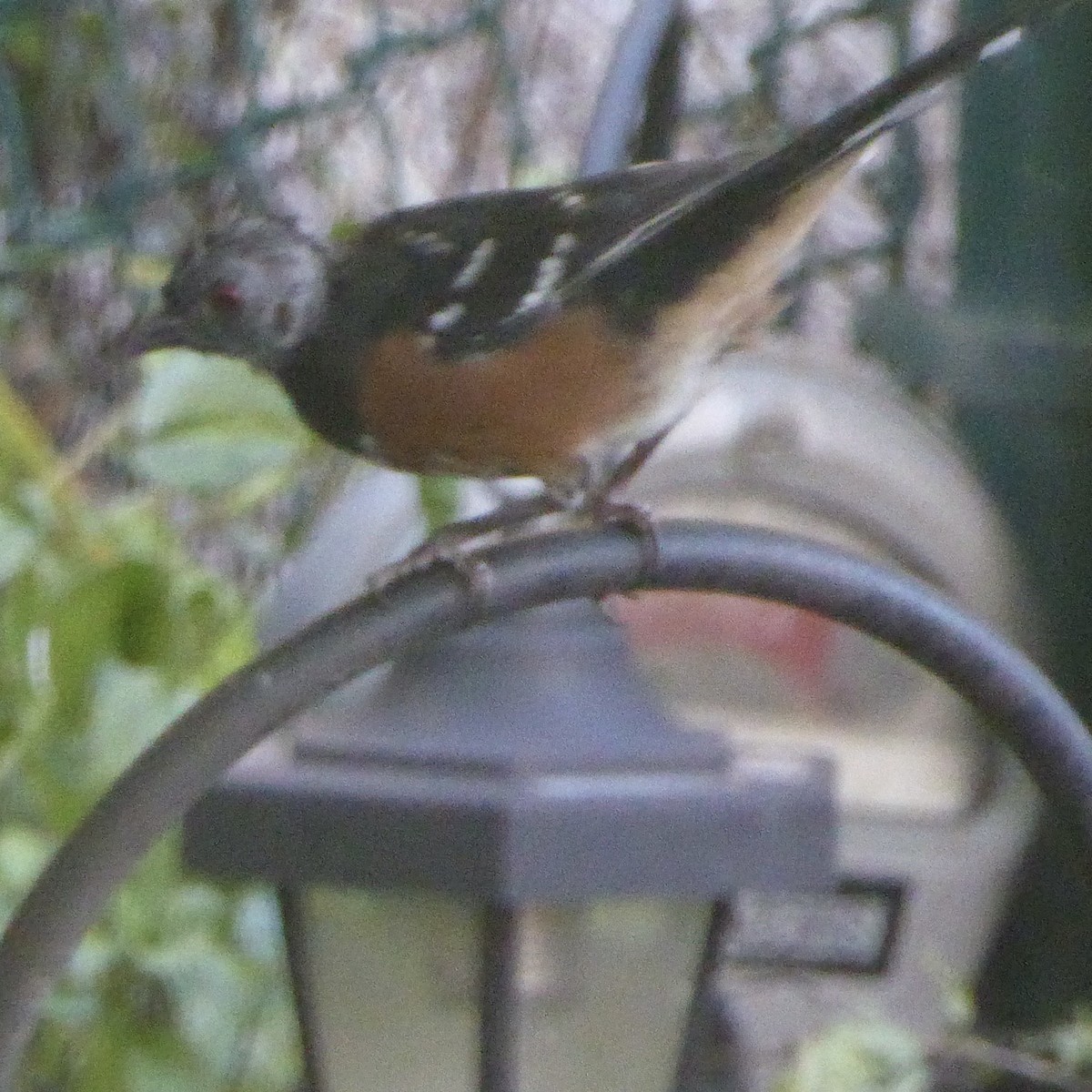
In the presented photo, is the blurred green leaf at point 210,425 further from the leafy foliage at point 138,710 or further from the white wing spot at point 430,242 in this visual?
the white wing spot at point 430,242

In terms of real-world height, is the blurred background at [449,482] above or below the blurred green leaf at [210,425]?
below

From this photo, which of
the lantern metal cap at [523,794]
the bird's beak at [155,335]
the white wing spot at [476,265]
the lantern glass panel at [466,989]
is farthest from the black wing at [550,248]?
the lantern glass panel at [466,989]

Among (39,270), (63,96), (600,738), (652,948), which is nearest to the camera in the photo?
(600,738)

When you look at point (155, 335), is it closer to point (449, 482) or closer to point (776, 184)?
point (449, 482)

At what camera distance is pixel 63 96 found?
274 cm

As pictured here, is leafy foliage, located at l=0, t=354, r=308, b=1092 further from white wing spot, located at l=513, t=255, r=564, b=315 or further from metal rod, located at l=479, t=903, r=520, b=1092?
metal rod, located at l=479, t=903, r=520, b=1092

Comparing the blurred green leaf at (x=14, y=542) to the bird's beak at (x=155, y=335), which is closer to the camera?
the bird's beak at (x=155, y=335)

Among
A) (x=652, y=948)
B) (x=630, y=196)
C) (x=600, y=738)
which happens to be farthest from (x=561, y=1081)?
(x=630, y=196)

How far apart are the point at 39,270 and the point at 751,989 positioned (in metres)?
1.23

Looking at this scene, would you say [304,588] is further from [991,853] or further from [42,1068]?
[991,853]

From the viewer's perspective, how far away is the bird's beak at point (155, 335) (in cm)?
132

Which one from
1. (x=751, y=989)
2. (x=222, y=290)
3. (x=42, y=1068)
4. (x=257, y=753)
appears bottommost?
(x=751, y=989)

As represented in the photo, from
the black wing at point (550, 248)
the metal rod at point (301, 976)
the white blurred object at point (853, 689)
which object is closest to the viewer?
the metal rod at point (301, 976)

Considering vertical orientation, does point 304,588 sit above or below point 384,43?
below
